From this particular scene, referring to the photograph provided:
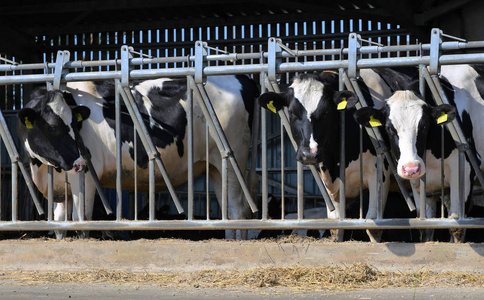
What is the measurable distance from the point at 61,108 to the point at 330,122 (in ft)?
Answer: 9.30

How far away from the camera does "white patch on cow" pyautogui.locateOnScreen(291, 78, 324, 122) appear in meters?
7.77

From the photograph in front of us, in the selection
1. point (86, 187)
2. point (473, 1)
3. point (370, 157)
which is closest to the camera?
point (370, 157)

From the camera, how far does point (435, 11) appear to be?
1501 centimetres

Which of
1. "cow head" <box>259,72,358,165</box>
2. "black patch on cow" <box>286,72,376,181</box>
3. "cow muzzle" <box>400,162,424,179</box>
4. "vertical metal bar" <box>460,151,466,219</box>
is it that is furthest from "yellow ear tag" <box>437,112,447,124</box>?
"black patch on cow" <box>286,72,376,181</box>

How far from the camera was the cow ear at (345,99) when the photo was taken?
755cm

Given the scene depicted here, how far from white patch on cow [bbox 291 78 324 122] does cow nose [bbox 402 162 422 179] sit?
112cm

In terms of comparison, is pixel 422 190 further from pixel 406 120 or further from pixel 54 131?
pixel 54 131

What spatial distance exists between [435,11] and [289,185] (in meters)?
4.17

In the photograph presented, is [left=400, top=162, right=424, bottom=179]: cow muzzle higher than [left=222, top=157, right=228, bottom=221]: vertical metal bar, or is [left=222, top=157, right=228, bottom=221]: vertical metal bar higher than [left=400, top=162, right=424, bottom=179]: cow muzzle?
[left=400, top=162, right=424, bottom=179]: cow muzzle

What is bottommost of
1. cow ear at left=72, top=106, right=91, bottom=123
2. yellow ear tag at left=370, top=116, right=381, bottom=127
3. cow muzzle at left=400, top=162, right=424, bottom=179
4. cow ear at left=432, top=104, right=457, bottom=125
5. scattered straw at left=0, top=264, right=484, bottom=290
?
scattered straw at left=0, top=264, right=484, bottom=290

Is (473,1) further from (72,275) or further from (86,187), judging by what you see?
(72,275)

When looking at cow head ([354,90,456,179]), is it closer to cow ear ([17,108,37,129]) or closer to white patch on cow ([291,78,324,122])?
white patch on cow ([291,78,324,122])

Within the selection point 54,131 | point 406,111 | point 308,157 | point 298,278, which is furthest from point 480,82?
point 54,131

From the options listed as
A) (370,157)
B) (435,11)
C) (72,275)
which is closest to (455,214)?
(370,157)
